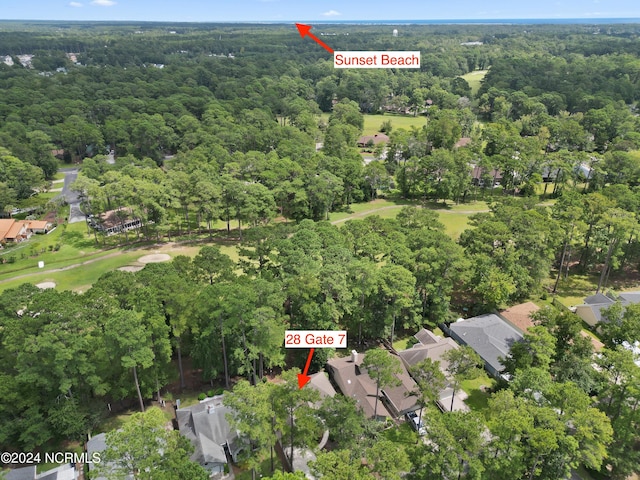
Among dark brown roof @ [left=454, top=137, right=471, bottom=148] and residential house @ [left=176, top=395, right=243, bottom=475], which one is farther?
dark brown roof @ [left=454, top=137, right=471, bottom=148]

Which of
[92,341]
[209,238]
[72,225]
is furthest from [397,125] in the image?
[92,341]

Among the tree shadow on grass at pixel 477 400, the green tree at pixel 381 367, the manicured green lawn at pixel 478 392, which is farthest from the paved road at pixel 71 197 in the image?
the tree shadow on grass at pixel 477 400

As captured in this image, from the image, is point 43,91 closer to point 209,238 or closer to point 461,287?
point 209,238

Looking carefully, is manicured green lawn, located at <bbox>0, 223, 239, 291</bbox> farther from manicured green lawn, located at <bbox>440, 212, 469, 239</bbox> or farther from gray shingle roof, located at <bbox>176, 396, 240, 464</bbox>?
manicured green lawn, located at <bbox>440, 212, 469, 239</bbox>

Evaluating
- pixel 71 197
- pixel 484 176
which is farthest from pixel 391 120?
pixel 71 197

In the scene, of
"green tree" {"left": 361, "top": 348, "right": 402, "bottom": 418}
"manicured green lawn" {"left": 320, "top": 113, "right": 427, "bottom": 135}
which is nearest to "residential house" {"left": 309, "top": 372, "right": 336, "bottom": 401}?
"green tree" {"left": 361, "top": 348, "right": 402, "bottom": 418}

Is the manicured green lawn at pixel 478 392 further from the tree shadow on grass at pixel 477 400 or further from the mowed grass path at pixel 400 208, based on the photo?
the mowed grass path at pixel 400 208
